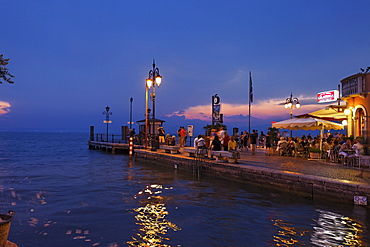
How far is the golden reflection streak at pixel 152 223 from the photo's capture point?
666cm

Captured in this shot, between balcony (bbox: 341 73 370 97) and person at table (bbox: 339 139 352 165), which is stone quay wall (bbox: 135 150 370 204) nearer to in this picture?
person at table (bbox: 339 139 352 165)

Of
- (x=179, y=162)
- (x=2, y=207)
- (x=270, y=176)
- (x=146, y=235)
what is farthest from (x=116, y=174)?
(x=146, y=235)

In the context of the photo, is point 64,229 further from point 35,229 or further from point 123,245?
point 123,245

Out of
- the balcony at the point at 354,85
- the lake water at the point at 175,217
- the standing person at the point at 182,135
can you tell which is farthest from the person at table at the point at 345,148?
the standing person at the point at 182,135

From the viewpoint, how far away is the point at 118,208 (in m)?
9.55

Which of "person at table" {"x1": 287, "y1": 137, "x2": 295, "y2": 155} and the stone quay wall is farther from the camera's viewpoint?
"person at table" {"x1": 287, "y1": 137, "x2": 295, "y2": 155}

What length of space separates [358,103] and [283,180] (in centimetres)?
866

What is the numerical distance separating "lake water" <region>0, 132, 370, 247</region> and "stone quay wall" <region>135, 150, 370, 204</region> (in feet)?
1.09

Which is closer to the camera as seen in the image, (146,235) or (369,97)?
(146,235)

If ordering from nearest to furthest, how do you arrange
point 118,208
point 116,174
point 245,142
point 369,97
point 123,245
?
point 123,245, point 118,208, point 369,97, point 116,174, point 245,142

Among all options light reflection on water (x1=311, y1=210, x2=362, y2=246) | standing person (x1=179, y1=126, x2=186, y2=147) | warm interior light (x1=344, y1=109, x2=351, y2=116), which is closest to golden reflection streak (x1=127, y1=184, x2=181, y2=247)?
light reflection on water (x1=311, y1=210, x2=362, y2=246)

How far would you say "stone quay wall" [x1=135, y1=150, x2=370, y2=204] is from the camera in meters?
9.22

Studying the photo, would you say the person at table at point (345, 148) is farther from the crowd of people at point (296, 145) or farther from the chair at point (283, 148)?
Result: the chair at point (283, 148)

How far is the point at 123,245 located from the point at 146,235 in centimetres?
73
